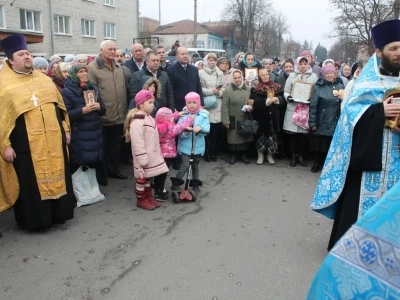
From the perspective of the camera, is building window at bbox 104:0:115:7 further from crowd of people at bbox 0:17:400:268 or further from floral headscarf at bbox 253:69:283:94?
floral headscarf at bbox 253:69:283:94

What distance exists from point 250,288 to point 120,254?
1.30m

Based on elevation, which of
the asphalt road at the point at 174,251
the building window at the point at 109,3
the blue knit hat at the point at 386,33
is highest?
the building window at the point at 109,3

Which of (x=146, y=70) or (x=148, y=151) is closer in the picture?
(x=148, y=151)

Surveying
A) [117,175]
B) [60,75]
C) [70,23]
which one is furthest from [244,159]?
[70,23]

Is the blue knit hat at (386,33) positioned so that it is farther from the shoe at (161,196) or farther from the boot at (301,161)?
Result: the boot at (301,161)

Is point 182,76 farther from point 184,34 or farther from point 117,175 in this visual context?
point 184,34

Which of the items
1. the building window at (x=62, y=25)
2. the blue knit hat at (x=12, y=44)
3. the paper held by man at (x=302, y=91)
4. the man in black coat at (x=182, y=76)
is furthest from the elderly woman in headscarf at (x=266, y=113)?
the building window at (x=62, y=25)

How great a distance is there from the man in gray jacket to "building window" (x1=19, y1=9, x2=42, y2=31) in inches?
811

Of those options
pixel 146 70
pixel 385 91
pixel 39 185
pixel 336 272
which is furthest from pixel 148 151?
pixel 336 272

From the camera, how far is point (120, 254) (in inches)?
144

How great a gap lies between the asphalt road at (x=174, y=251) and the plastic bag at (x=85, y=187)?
0.17 m

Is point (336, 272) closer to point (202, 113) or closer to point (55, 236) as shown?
point (55, 236)

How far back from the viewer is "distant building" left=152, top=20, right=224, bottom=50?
58.4 metres

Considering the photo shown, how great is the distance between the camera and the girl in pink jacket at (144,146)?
181 inches
